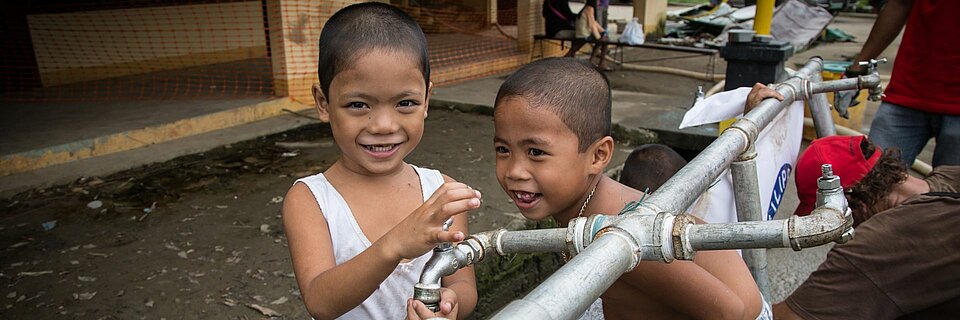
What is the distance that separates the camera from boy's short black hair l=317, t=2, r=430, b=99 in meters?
1.50

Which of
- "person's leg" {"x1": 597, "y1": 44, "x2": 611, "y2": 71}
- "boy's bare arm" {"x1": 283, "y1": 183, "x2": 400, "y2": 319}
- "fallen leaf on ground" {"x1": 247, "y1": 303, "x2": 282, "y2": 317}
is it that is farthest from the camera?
"person's leg" {"x1": 597, "y1": 44, "x2": 611, "y2": 71}

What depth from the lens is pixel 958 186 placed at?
85.0 inches

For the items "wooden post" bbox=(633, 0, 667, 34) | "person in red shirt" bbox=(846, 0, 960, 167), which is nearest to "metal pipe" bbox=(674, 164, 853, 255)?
"person in red shirt" bbox=(846, 0, 960, 167)

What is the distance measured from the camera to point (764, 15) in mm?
4746

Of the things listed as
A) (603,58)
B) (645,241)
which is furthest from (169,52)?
(645,241)

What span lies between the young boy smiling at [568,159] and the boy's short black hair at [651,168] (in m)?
1.08

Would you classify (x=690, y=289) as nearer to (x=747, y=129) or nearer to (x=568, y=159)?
(x=568, y=159)

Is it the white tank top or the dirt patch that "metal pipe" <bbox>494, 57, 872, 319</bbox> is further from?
the dirt patch

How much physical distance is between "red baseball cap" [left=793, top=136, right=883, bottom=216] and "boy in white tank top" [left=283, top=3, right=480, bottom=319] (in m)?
1.13

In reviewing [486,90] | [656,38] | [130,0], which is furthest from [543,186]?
[656,38]

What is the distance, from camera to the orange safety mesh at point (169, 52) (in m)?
6.64

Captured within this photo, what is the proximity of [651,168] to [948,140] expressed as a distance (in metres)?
1.33

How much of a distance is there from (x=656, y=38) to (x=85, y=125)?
9.62 metres

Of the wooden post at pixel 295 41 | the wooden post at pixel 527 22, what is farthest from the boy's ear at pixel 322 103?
the wooden post at pixel 527 22
